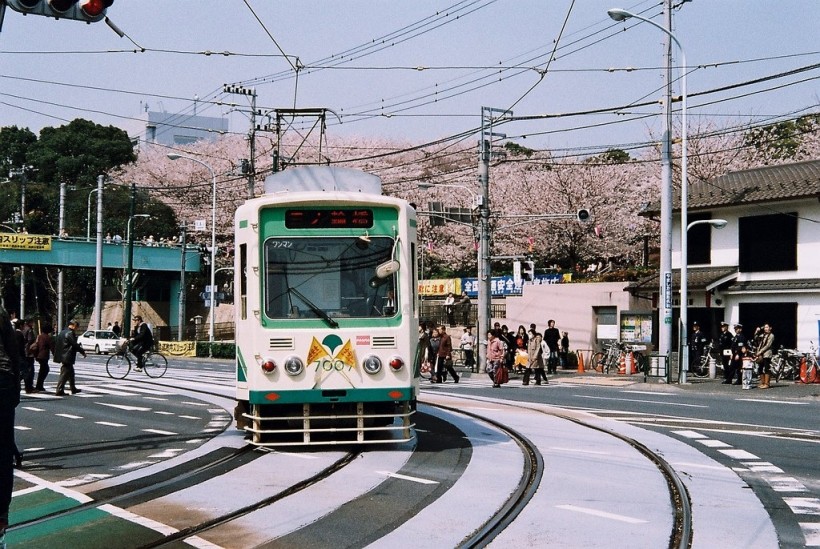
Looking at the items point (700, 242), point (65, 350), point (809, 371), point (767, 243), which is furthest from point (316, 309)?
point (700, 242)

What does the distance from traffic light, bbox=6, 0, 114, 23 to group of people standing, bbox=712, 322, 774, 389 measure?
20.2 metres

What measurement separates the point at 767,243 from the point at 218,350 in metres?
28.2

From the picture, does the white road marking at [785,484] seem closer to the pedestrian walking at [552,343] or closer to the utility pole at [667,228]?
the utility pole at [667,228]

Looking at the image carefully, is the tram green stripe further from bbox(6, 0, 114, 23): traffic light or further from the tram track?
bbox(6, 0, 114, 23): traffic light

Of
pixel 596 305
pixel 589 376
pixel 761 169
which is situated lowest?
pixel 589 376

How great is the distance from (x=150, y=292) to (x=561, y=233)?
30.5m

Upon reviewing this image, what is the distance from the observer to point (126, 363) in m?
A: 28.4

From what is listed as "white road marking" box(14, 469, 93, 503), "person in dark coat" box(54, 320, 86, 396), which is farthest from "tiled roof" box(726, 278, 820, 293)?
"white road marking" box(14, 469, 93, 503)

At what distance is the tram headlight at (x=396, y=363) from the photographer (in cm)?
1146

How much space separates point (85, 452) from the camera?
12102 millimetres

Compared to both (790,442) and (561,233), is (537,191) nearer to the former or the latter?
(561,233)

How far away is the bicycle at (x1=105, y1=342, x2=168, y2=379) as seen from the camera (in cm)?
2831

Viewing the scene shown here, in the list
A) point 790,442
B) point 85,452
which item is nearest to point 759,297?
point 790,442

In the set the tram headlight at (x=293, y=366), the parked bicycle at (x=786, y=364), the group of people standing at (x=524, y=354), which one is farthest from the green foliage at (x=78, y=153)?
the tram headlight at (x=293, y=366)
